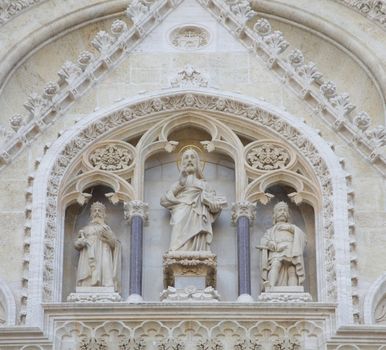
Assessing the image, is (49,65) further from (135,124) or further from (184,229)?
(184,229)

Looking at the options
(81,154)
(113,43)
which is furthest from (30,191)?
(113,43)

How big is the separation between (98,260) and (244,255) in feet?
5.75

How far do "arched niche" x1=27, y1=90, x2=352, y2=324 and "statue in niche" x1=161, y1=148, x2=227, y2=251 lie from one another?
0.39 meters

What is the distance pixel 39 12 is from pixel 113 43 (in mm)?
2055

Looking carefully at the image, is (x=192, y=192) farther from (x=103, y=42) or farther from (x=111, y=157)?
(x=103, y=42)

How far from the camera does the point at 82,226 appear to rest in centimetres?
2444

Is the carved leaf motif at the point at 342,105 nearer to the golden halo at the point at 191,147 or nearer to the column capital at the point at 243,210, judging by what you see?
the column capital at the point at 243,210

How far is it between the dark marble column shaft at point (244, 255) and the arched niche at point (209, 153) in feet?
0.94

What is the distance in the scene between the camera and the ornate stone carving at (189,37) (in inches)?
1002

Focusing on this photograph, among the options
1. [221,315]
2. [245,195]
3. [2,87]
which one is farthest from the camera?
[2,87]

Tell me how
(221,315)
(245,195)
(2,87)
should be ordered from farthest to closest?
1. (2,87)
2. (245,195)
3. (221,315)

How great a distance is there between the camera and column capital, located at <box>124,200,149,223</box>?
78.9ft

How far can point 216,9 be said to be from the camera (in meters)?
25.7

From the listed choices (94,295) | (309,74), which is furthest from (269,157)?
(94,295)
